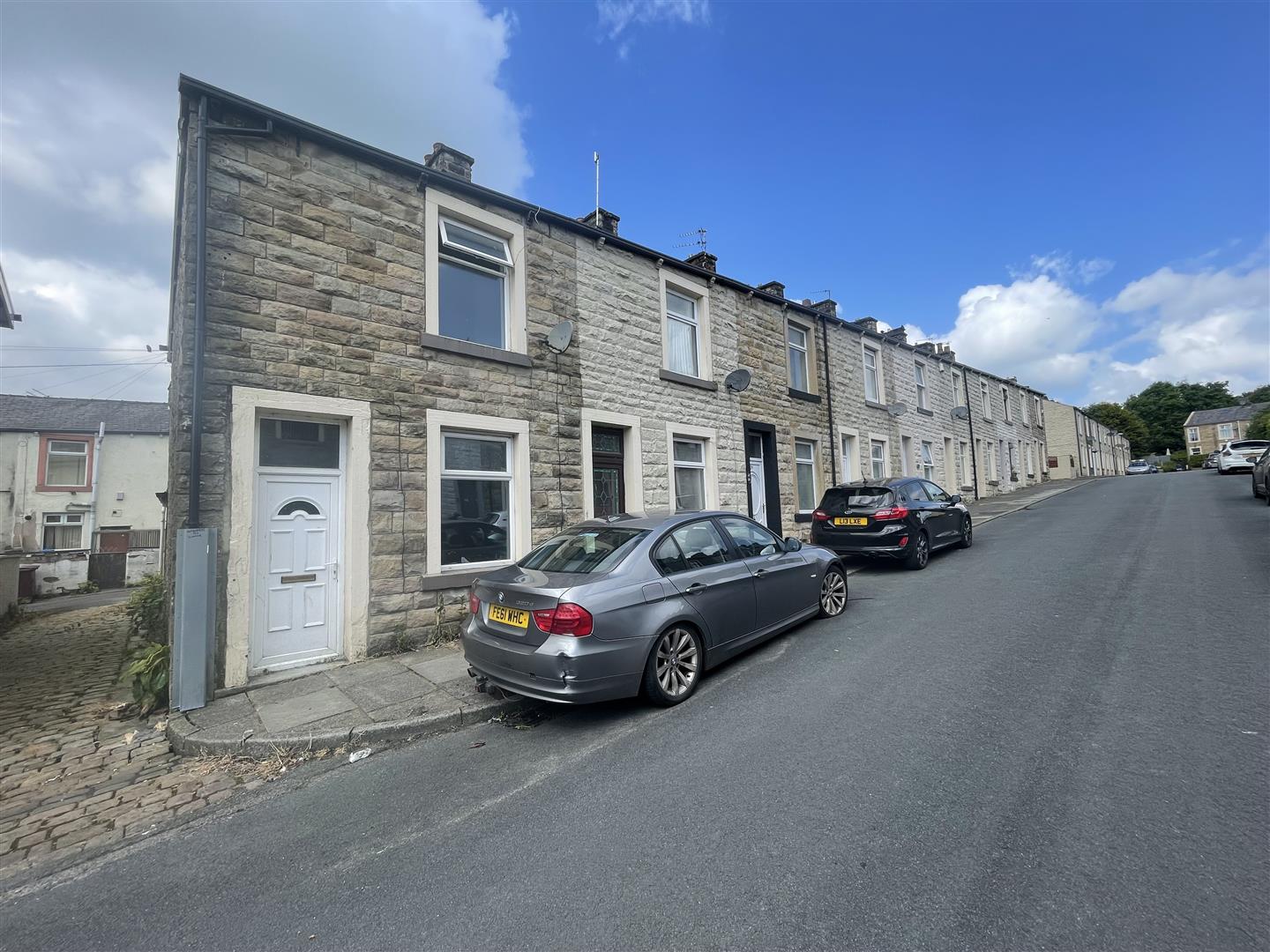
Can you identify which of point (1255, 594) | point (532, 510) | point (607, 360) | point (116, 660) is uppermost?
point (607, 360)

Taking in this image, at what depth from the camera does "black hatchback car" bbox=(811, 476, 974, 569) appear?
9539mm

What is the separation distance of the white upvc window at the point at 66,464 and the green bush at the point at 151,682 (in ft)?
87.8

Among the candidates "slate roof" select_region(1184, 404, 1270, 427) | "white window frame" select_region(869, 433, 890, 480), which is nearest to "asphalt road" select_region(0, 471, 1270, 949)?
"white window frame" select_region(869, 433, 890, 480)

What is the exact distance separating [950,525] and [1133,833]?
365 inches

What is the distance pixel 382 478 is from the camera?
659cm

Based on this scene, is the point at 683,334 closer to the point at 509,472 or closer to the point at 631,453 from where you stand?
the point at 631,453

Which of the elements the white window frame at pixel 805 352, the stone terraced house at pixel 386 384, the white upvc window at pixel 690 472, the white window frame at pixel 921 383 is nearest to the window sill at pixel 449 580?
the stone terraced house at pixel 386 384

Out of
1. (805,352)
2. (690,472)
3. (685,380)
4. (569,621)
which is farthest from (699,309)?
(569,621)

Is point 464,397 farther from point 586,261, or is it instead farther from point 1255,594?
point 1255,594

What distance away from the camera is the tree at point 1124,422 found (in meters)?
69.8

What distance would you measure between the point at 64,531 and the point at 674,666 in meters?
31.2

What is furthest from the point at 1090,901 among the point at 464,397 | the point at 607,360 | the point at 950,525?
the point at 950,525

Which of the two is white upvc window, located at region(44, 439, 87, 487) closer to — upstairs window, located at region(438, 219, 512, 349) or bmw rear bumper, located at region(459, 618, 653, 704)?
upstairs window, located at region(438, 219, 512, 349)

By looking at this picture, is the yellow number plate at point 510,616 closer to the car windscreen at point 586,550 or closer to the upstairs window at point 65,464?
the car windscreen at point 586,550
